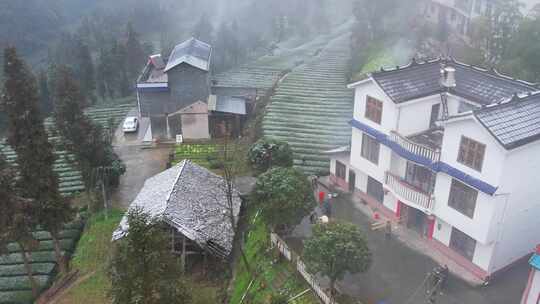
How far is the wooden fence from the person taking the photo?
21.7 meters

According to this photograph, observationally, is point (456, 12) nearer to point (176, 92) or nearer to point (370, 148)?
point (176, 92)

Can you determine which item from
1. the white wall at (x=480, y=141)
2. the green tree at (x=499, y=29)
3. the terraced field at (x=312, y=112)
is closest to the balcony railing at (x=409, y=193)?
the white wall at (x=480, y=141)

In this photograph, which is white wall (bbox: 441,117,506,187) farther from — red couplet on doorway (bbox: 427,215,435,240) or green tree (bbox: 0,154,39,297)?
green tree (bbox: 0,154,39,297)

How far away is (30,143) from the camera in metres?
27.8

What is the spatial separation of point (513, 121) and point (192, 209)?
17.4 m

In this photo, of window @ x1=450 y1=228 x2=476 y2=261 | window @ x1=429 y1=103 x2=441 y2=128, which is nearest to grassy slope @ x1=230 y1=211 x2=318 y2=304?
window @ x1=450 y1=228 x2=476 y2=261

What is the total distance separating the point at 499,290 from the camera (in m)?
22.8

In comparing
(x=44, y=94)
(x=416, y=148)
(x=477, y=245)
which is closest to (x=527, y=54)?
(x=416, y=148)

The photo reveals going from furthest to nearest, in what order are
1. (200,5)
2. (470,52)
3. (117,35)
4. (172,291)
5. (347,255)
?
1. (200,5)
2. (117,35)
3. (470,52)
4. (347,255)
5. (172,291)

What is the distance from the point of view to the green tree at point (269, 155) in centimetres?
3102

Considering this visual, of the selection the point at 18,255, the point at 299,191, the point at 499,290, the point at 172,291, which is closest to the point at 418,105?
the point at 299,191

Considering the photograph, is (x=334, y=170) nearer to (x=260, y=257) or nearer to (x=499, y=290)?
(x=260, y=257)

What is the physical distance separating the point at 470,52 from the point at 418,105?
2156 centimetres

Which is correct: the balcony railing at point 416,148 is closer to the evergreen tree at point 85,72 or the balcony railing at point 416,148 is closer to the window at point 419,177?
the window at point 419,177
